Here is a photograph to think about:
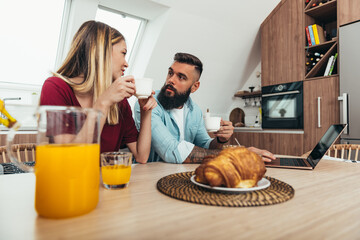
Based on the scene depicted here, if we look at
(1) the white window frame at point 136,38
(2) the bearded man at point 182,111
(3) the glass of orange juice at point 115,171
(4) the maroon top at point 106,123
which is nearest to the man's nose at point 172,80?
(2) the bearded man at point 182,111

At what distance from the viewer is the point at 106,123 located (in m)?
1.31

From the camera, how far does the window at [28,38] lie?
9.45 feet

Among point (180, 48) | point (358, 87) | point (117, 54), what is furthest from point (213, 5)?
point (117, 54)

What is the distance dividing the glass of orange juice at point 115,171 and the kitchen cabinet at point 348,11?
10.4 ft

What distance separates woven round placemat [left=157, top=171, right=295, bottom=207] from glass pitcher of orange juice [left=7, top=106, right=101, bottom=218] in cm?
22

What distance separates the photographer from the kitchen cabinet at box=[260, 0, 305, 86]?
3.32 m

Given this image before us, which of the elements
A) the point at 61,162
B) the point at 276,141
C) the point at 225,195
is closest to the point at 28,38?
the point at 61,162

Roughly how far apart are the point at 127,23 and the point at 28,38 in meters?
1.29

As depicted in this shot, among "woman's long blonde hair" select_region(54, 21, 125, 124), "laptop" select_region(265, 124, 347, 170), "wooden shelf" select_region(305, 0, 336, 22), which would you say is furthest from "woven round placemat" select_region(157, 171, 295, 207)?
"wooden shelf" select_region(305, 0, 336, 22)

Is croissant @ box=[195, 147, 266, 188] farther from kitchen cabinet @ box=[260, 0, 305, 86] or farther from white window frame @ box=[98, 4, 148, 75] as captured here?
white window frame @ box=[98, 4, 148, 75]

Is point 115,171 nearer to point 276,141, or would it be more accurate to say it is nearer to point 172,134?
point 172,134

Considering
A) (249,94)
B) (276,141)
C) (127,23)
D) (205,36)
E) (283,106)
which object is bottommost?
(276,141)

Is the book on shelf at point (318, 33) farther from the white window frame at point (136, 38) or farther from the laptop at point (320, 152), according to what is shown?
the laptop at point (320, 152)

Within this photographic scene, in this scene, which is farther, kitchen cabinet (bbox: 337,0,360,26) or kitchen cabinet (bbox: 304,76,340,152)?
kitchen cabinet (bbox: 304,76,340,152)
